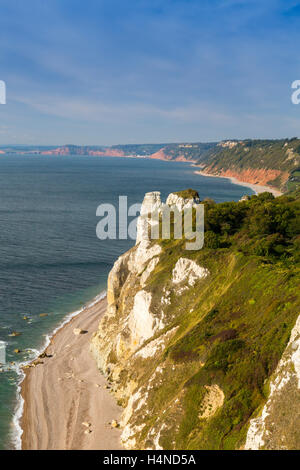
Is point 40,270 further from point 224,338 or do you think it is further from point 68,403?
point 224,338

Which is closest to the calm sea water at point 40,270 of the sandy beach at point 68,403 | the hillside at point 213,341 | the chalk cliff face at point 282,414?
the sandy beach at point 68,403

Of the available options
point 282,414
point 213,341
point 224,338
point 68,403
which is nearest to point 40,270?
point 68,403

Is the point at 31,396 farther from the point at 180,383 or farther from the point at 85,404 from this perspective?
the point at 180,383

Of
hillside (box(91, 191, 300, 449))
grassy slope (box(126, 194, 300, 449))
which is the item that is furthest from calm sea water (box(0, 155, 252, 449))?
grassy slope (box(126, 194, 300, 449))

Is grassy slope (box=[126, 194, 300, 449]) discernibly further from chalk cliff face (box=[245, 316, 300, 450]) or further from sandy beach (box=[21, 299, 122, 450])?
sandy beach (box=[21, 299, 122, 450])

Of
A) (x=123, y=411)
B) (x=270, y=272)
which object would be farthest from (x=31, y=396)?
(x=270, y=272)
